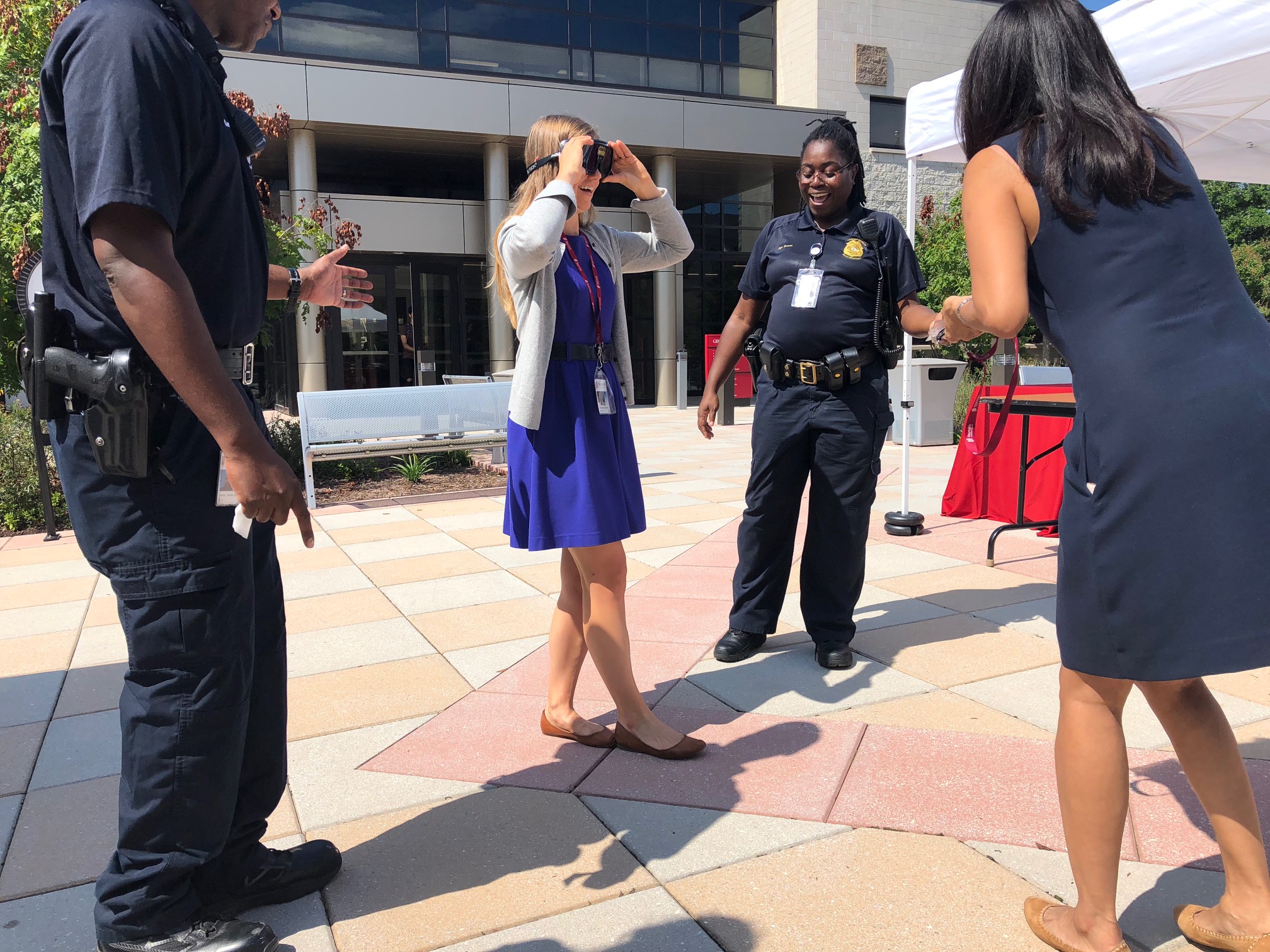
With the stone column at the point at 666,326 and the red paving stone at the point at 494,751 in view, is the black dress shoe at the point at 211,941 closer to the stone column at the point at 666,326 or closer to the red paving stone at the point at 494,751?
the red paving stone at the point at 494,751

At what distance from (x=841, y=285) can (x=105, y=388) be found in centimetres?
279

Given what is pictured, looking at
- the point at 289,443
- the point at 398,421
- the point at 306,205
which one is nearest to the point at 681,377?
the point at 306,205

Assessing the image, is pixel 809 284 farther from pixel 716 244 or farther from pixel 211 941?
pixel 716 244

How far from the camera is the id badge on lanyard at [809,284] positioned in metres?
3.79

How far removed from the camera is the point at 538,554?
5.84 meters

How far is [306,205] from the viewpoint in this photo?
55.0 ft

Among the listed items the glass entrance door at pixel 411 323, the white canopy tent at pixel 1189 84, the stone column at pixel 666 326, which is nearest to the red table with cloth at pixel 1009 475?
the white canopy tent at pixel 1189 84

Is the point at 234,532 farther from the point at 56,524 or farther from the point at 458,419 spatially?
the point at 458,419

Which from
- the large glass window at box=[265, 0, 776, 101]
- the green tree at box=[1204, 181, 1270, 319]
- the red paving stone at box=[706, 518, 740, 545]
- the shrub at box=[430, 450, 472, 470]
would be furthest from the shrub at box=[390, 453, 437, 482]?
the green tree at box=[1204, 181, 1270, 319]

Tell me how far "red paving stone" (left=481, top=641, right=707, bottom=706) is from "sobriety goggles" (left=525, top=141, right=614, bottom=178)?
5.68ft

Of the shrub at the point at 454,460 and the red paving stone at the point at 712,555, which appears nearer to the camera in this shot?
the red paving stone at the point at 712,555

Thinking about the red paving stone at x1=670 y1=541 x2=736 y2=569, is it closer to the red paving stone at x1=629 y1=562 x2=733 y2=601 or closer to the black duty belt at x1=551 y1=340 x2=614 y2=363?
the red paving stone at x1=629 y1=562 x2=733 y2=601

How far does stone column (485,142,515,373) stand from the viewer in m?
17.8

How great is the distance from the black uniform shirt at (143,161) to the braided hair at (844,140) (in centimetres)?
243
